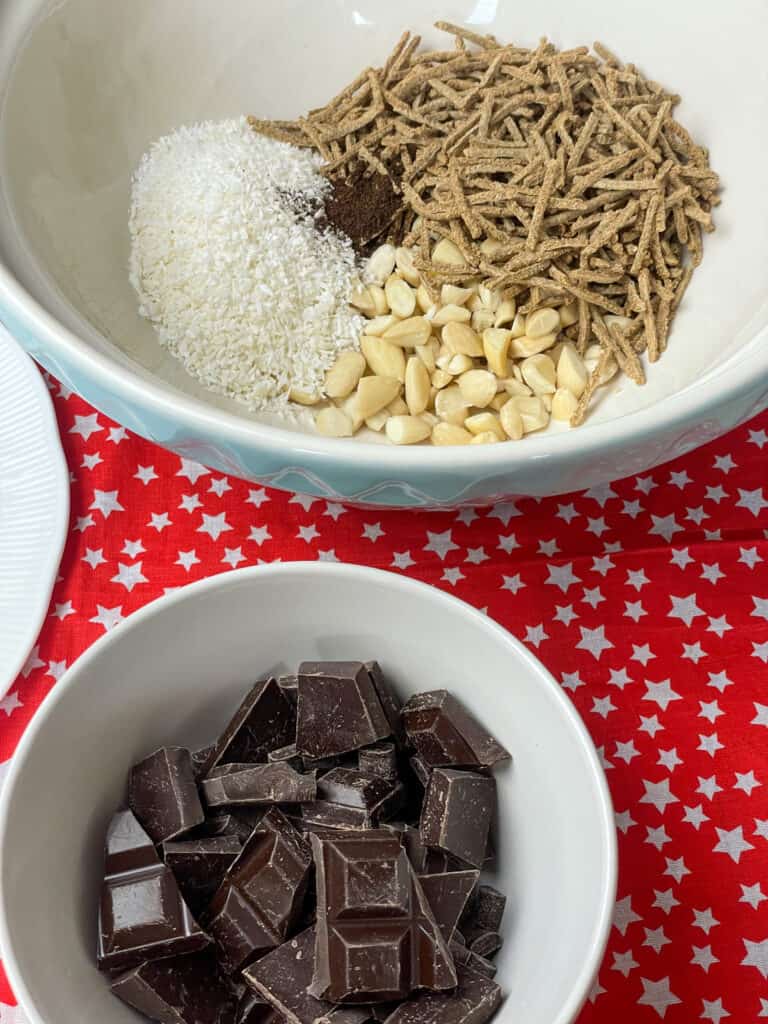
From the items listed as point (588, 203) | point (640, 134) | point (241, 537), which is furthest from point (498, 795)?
point (640, 134)

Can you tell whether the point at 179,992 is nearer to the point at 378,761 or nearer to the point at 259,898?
the point at 259,898

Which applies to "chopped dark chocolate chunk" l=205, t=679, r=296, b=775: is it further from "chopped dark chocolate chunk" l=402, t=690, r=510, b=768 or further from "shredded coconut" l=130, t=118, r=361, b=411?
"shredded coconut" l=130, t=118, r=361, b=411

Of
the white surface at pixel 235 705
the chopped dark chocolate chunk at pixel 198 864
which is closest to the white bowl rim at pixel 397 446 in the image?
the white surface at pixel 235 705

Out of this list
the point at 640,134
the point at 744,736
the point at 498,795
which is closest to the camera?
the point at 498,795

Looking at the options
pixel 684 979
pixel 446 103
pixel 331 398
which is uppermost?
pixel 446 103

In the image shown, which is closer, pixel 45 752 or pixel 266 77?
pixel 45 752

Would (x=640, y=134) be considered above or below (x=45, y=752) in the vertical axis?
above

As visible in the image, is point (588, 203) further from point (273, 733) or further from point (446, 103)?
point (273, 733)
